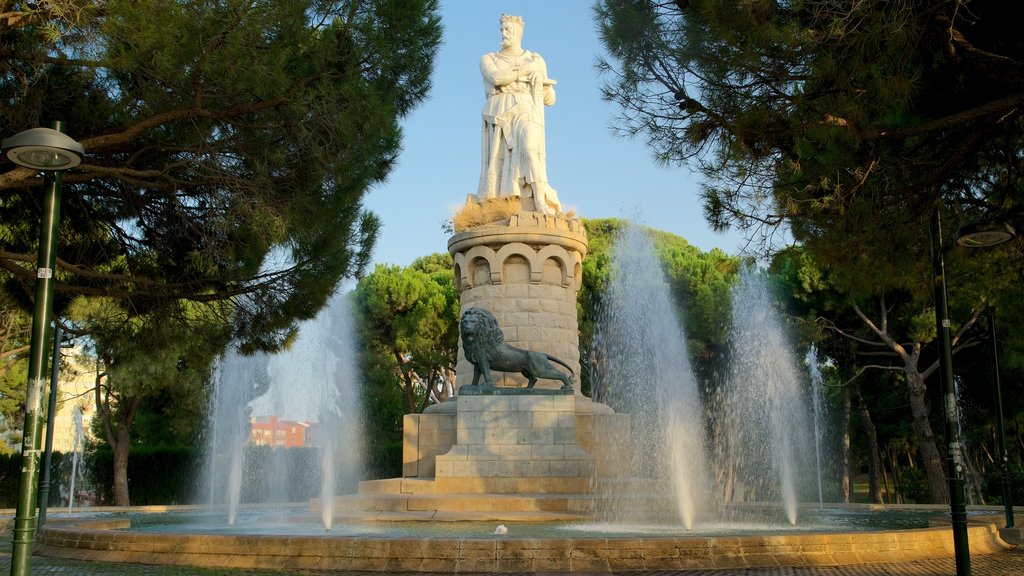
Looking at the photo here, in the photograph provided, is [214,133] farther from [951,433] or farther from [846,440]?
[846,440]

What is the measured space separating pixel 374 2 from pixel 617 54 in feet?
8.55

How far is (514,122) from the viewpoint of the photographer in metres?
16.2

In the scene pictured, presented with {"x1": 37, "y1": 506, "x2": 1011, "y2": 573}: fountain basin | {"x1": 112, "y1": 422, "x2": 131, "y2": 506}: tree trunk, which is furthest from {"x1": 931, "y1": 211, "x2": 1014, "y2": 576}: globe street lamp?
{"x1": 112, "y1": 422, "x2": 131, "y2": 506}: tree trunk

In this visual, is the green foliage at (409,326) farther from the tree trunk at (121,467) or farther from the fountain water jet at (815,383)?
the fountain water jet at (815,383)

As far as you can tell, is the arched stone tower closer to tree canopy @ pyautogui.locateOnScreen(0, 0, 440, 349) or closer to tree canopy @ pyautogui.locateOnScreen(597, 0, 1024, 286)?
tree canopy @ pyautogui.locateOnScreen(0, 0, 440, 349)

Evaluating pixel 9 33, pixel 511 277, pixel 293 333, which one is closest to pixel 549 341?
pixel 511 277

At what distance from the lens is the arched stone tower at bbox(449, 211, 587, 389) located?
49.6ft

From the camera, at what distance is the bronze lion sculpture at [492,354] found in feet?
43.1

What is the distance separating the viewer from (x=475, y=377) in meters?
13.5

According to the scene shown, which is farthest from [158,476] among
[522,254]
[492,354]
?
[492,354]

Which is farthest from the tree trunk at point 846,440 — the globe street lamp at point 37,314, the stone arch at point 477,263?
the globe street lamp at point 37,314

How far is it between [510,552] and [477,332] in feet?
21.2

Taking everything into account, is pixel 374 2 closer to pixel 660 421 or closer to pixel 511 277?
pixel 511 277

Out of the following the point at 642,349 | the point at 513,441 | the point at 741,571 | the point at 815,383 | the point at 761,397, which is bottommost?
the point at 741,571
